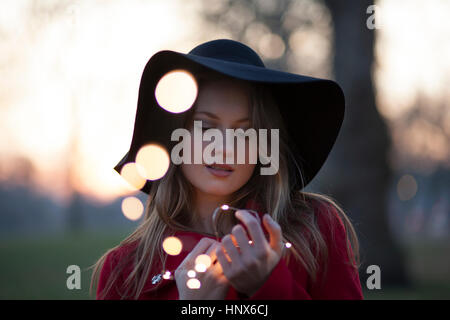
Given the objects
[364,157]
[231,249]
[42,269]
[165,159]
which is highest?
[165,159]

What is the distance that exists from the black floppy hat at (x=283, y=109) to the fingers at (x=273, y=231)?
33.2 inches

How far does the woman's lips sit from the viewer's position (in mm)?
2367

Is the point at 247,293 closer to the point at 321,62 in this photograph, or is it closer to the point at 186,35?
the point at 186,35

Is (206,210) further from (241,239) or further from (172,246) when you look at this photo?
(241,239)

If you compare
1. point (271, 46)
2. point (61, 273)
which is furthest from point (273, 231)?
point (271, 46)

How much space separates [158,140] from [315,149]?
96 centimetres

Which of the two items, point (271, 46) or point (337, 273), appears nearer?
point (337, 273)

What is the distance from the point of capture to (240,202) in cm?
266

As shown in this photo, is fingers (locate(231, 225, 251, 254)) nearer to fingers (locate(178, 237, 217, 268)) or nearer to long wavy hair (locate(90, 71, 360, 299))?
fingers (locate(178, 237, 217, 268))

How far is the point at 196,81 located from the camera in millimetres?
2477

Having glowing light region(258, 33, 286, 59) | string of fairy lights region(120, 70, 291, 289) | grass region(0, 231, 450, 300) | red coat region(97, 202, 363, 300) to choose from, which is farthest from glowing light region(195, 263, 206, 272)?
glowing light region(258, 33, 286, 59)

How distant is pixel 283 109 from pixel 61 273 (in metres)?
7.34

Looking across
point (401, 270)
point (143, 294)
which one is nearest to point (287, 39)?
point (401, 270)
